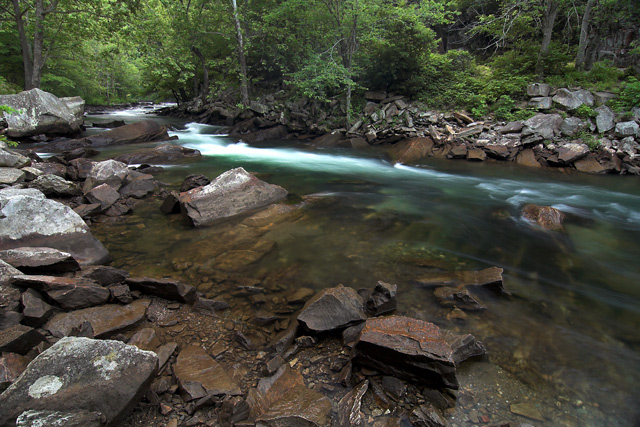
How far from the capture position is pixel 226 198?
7559 millimetres

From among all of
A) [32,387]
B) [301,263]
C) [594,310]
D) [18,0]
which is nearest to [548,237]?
[594,310]

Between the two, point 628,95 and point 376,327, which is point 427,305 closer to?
point 376,327

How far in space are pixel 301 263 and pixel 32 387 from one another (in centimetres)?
363

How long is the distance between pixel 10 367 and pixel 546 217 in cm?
905

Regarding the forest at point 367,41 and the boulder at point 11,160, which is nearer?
the boulder at point 11,160

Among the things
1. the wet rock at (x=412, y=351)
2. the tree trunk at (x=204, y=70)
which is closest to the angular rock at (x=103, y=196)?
the wet rock at (x=412, y=351)

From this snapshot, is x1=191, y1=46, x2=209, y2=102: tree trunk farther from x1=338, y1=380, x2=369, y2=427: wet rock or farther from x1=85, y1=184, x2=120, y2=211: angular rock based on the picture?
x1=338, y1=380, x2=369, y2=427: wet rock

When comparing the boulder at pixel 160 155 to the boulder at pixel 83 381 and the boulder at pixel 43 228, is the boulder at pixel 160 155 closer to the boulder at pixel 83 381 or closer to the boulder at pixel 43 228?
the boulder at pixel 43 228

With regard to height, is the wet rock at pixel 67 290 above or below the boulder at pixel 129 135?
below

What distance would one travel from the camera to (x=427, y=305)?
4.27 meters

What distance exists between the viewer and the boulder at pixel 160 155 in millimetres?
12602

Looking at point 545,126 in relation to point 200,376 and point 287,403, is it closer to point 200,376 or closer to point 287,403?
point 287,403

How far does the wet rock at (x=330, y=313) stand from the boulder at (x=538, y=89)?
53.1 ft

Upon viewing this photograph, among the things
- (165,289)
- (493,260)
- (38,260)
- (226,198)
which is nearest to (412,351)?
(165,289)
